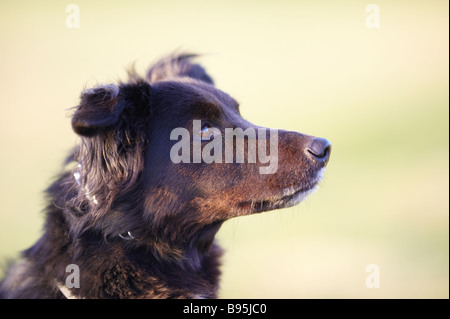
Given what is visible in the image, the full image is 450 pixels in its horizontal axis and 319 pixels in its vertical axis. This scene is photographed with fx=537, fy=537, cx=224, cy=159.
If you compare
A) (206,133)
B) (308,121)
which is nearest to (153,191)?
(206,133)

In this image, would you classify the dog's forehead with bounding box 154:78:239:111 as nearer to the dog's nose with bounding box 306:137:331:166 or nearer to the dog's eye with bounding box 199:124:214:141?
the dog's eye with bounding box 199:124:214:141

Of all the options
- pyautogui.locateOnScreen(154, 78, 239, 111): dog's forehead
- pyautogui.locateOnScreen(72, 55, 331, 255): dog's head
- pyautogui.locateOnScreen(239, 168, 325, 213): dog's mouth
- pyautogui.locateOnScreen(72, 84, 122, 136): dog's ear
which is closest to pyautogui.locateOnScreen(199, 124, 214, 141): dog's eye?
pyautogui.locateOnScreen(72, 55, 331, 255): dog's head

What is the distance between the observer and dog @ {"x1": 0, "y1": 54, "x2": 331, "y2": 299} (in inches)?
146

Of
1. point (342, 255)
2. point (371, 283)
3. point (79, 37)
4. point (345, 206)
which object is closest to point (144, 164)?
point (371, 283)

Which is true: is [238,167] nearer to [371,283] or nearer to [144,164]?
[144,164]

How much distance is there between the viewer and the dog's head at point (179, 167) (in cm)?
374

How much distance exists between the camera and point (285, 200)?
3.96 meters

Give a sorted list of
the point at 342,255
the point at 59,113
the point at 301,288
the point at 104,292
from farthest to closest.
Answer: the point at 59,113 < the point at 342,255 < the point at 301,288 < the point at 104,292

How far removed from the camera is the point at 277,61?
56.9ft

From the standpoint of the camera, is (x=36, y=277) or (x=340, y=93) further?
(x=340, y=93)

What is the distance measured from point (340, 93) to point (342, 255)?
8.65 metres

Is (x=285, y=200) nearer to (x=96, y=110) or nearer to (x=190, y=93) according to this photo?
(x=190, y=93)

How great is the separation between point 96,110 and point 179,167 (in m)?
0.74

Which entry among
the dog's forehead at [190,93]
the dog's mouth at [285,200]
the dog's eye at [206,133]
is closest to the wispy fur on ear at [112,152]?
the dog's forehead at [190,93]
